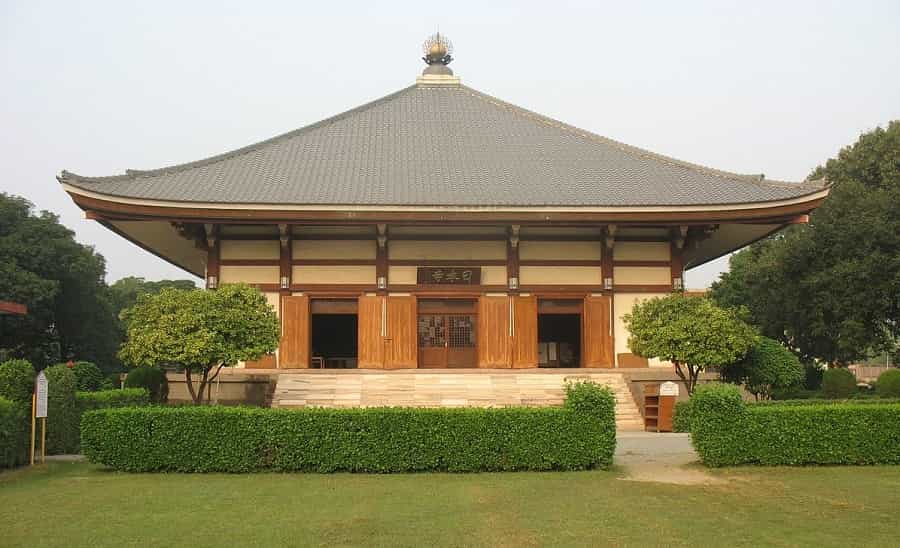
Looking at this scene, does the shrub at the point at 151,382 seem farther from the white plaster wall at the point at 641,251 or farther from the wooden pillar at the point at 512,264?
the white plaster wall at the point at 641,251

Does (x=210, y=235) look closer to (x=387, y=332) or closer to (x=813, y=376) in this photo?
(x=387, y=332)

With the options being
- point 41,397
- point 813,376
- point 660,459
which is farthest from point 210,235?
point 813,376

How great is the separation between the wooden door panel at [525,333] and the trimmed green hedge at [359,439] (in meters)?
9.19

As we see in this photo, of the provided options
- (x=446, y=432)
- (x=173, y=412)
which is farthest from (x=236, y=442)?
(x=446, y=432)

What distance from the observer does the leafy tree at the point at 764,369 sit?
800 inches

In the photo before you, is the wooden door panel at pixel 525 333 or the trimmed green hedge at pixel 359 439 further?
the wooden door panel at pixel 525 333

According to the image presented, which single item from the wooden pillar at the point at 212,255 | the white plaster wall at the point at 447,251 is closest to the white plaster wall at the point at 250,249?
the wooden pillar at the point at 212,255

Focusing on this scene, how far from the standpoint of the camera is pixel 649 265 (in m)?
23.0

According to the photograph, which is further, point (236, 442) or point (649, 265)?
point (649, 265)

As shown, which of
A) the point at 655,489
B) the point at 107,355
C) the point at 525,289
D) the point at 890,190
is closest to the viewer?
the point at 655,489

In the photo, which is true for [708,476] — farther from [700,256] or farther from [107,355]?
[107,355]

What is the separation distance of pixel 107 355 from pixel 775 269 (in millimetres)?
34261

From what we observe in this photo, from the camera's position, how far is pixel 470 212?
20.7m

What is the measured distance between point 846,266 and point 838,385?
6458 millimetres
